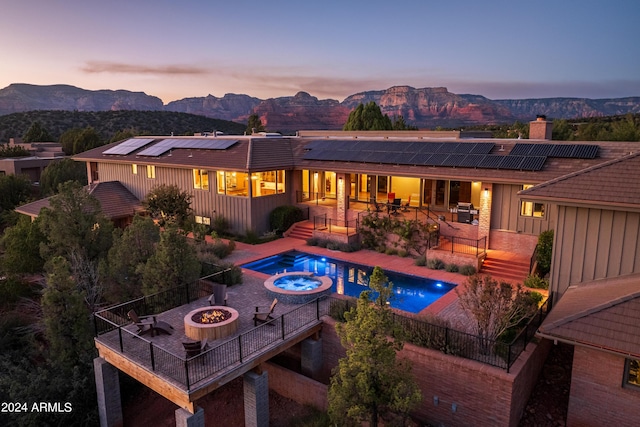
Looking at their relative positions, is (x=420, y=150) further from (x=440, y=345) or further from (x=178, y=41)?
(x=178, y=41)

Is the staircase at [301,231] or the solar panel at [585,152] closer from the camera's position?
the solar panel at [585,152]

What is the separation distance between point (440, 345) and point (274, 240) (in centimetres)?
1408

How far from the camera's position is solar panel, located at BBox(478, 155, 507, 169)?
59.8 feet

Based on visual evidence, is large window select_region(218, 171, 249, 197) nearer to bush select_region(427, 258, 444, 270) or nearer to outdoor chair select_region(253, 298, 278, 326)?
bush select_region(427, 258, 444, 270)

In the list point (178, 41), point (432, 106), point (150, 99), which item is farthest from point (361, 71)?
point (150, 99)

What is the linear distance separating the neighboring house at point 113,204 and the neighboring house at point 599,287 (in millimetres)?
22606

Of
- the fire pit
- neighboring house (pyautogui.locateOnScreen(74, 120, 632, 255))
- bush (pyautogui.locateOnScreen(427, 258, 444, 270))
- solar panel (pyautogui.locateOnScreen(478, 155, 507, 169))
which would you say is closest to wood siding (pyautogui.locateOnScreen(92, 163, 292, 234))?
neighboring house (pyautogui.locateOnScreen(74, 120, 632, 255))

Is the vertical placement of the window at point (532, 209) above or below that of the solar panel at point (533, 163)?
below

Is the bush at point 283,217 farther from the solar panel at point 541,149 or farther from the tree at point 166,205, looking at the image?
the solar panel at point 541,149

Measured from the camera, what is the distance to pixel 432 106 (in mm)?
127312

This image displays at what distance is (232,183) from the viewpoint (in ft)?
80.1

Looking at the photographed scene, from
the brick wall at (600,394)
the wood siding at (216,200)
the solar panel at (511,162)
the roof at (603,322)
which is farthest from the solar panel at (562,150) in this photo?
the wood siding at (216,200)

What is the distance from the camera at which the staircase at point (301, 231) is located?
23.2m

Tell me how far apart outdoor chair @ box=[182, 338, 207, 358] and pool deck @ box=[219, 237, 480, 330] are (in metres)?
6.26
